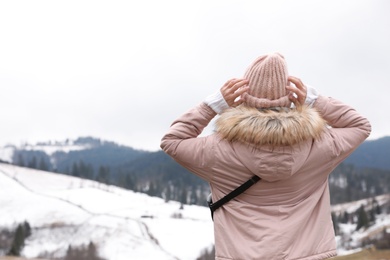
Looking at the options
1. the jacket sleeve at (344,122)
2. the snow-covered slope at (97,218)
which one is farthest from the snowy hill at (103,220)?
the jacket sleeve at (344,122)

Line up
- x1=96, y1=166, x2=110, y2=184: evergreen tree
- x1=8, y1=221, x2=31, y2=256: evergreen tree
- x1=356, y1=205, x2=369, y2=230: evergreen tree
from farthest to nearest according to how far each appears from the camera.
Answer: x1=96, y1=166, x2=110, y2=184: evergreen tree, x1=356, y1=205, x2=369, y2=230: evergreen tree, x1=8, y1=221, x2=31, y2=256: evergreen tree

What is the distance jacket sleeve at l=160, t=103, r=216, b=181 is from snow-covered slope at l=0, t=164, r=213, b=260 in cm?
1825

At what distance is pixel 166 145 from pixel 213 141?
17 cm

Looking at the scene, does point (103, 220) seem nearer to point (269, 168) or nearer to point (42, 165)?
point (42, 165)

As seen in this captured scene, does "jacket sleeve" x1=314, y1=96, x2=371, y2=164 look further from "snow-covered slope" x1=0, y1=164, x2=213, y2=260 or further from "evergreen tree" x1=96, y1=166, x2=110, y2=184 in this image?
"evergreen tree" x1=96, y1=166, x2=110, y2=184

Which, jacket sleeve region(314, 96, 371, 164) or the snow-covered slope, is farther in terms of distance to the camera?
the snow-covered slope

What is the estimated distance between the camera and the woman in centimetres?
170

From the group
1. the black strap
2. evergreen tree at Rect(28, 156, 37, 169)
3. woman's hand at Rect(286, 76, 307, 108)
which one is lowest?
evergreen tree at Rect(28, 156, 37, 169)

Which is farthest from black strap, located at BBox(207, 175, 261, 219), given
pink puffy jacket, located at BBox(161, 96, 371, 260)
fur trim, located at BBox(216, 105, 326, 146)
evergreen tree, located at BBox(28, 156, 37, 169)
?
evergreen tree, located at BBox(28, 156, 37, 169)

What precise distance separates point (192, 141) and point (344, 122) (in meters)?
0.56

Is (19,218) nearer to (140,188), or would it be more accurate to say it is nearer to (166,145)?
(140,188)

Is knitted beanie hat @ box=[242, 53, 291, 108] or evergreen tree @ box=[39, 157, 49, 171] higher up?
knitted beanie hat @ box=[242, 53, 291, 108]

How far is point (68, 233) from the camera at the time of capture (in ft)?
73.6

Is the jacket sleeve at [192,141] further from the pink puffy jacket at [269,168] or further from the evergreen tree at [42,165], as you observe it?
the evergreen tree at [42,165]
